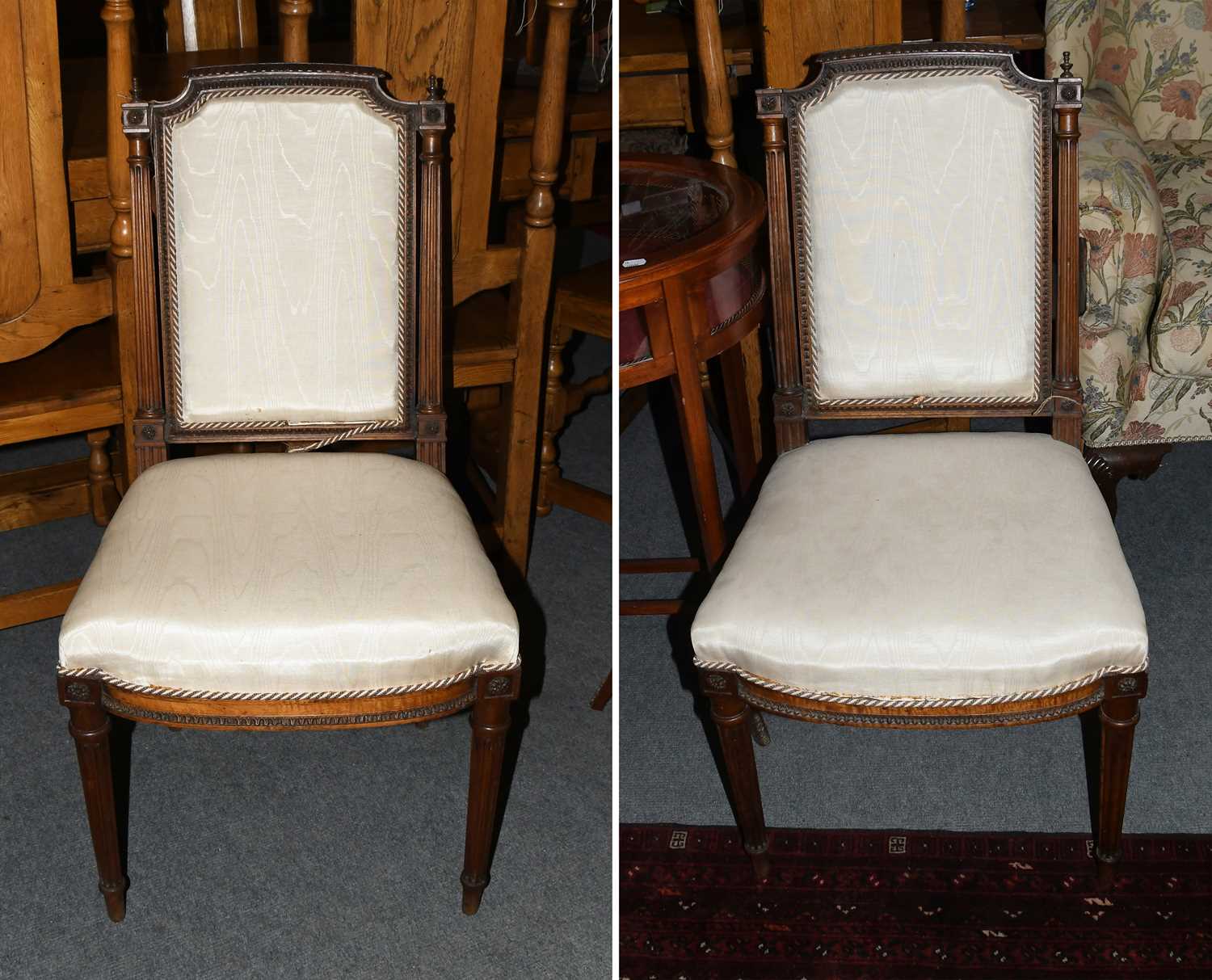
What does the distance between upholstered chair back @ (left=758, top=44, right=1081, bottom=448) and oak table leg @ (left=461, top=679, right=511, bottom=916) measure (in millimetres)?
600

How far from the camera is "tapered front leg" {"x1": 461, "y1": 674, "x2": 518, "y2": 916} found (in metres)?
1.57

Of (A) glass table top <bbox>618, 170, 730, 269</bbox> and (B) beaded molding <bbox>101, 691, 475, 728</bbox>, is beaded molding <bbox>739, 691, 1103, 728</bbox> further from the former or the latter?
(A) glass table top <bbox>618, 170, 730, 269</bbox>

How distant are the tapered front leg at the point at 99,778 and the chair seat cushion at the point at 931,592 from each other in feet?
2.33

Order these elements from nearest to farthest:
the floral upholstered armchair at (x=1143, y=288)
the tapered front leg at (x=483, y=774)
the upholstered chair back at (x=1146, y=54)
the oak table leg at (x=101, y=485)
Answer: the tapered front leg at (x=483, y=774), the floral upholstered armchair at (x=1143, y=288), the oak table leg at (x=101, y=485), the upholstered chair back at (x=1146, y=54)

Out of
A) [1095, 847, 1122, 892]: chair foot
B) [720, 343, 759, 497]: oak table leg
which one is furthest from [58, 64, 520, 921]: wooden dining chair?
[1095, 847, 1122, 892]: chair foot

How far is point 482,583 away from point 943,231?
0.76 meters

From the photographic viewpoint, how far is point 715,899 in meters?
1.74

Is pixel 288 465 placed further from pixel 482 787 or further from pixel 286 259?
pixel 482 787

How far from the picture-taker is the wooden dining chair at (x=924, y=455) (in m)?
1.48

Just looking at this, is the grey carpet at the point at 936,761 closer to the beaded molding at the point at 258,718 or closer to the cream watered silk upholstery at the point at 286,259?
the beaded molding at the point at 258,718

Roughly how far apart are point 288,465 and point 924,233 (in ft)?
2.93

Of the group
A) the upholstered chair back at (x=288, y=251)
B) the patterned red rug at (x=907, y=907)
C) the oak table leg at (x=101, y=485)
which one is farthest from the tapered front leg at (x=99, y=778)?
the oak table leg at (x=101, y=485)

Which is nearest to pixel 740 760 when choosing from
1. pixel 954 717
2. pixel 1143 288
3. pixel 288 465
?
pixel 954 717


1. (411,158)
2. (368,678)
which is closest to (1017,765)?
(368,678)
